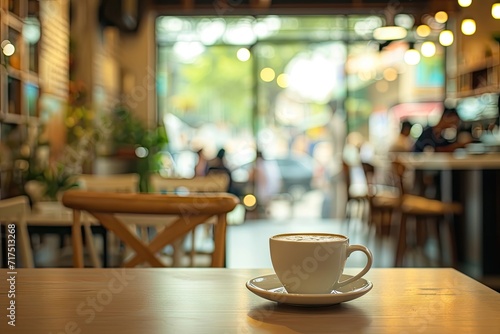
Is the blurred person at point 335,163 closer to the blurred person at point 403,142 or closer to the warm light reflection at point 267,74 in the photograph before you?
the warm light reflection at point 267,74

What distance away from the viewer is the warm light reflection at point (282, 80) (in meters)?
10.8

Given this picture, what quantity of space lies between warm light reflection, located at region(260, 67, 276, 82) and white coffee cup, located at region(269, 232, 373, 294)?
31.8 feet

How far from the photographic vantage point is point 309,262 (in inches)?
40.8

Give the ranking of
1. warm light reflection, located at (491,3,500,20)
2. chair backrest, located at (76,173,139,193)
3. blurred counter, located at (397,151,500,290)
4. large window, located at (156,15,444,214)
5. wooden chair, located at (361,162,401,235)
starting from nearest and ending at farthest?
1. chair backrest, located at (76,173,139,193)
2. blurred counter, located at (397,151,500,290)
3. wooden chair, located at (361,162,401,235)
4. warm light reflection, located at (491,3,500,20)
5. large window, located at (156,15,444,214)

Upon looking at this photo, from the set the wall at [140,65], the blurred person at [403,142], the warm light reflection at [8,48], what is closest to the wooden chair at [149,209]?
the warm light reflection at [8,48]

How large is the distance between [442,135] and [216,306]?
7328mm

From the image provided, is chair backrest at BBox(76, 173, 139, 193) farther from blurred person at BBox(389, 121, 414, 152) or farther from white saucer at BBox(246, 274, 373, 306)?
blurred person at BBox(389, 121, 414, 152)

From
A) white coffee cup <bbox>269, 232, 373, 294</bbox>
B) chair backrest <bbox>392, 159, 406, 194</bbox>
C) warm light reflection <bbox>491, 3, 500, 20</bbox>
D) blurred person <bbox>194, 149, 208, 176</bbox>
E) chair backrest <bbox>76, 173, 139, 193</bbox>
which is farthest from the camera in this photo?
blurred person <bbox>194, 149, 208, 176</bbox>

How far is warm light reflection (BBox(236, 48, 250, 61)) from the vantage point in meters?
10.5

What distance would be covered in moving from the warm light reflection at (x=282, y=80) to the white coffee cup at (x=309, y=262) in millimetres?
9825

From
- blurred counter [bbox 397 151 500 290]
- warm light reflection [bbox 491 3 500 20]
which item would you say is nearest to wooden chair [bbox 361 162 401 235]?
blurred counter [bbox 397 151 500 290]

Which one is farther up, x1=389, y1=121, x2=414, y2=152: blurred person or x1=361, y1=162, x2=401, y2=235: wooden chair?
x1=389, y1=121, x2=414, y2=152: blurred person

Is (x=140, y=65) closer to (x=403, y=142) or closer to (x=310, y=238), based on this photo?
(x=403, y=142)

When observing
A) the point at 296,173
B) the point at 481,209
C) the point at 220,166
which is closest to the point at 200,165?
the point at 220,166
